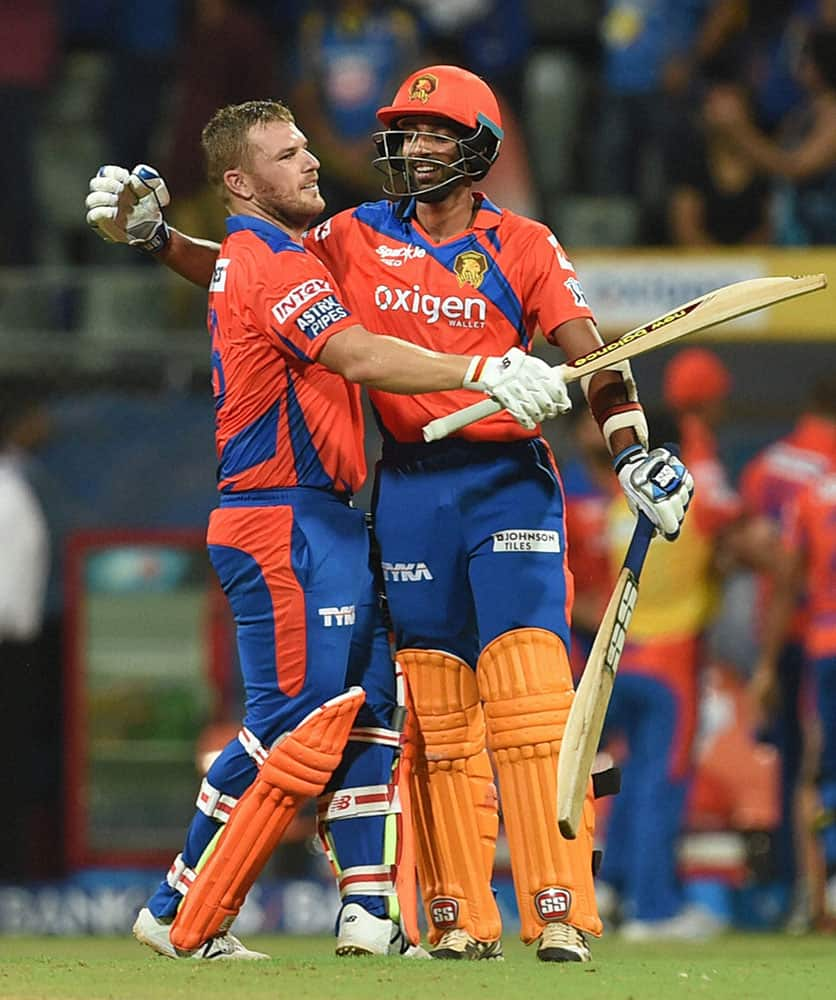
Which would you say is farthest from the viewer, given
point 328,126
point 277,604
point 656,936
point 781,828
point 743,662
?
point 328,126

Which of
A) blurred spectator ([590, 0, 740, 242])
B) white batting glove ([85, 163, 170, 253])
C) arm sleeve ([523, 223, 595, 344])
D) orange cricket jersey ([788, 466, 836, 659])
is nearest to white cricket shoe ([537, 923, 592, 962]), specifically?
arm sleeve ([523, 223, 595, 344])

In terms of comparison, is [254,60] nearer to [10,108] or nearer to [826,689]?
[10,108]

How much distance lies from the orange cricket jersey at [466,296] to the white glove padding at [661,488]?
0.36 metres

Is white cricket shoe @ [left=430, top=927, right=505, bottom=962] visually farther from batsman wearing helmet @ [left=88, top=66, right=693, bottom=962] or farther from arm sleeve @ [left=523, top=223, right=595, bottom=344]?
arm sleeve @ [left=523, top=223, right=595, bottom=344]

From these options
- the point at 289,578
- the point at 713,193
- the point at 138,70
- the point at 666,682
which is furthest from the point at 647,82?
the point at 289,578

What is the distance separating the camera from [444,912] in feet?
19.1

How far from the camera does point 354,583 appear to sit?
562 centimetres

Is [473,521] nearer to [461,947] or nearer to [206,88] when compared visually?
[461,947]

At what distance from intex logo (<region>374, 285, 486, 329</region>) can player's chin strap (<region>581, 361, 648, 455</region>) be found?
31 cm

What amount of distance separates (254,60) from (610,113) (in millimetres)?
1789

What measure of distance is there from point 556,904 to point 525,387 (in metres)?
1.26

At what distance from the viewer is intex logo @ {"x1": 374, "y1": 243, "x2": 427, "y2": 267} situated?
19.0 ft

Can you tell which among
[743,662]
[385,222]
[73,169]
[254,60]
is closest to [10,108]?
[73,169]

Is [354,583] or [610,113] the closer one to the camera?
[354,583]
